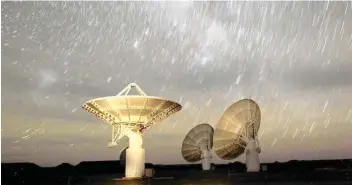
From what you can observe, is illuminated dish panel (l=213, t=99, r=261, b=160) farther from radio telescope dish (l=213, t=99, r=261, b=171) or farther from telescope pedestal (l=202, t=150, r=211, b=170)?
telescope pedestal (l=202, t=150, r=211, b=170)

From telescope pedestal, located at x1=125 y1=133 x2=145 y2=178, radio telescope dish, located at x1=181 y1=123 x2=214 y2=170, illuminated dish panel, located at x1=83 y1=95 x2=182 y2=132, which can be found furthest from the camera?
radio telescope dish, located at x1=181 y1=123 x2=214 y2=170

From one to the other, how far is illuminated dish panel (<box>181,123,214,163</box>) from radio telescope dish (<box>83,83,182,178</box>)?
57.2 feet

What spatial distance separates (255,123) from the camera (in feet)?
166

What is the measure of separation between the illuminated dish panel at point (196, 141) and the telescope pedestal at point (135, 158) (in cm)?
1760

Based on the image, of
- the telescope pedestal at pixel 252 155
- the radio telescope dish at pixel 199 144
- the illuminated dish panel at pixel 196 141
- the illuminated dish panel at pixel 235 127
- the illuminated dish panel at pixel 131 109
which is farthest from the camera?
the illuminated dish panel at pixel 196 141

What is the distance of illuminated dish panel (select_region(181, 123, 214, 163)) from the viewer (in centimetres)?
6388

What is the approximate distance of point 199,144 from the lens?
6419 centimetres

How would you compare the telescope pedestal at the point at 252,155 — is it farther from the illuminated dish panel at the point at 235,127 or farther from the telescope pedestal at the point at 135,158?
the telescope pedestal at the point at 135,158

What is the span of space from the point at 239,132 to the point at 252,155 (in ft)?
16.0

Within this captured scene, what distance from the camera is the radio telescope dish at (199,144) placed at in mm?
63625

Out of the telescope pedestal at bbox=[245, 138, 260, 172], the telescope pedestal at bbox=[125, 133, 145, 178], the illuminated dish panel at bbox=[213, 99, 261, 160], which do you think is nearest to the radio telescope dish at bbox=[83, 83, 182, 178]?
the telescope pedestal at bbox=[125, 133, 145, 178]

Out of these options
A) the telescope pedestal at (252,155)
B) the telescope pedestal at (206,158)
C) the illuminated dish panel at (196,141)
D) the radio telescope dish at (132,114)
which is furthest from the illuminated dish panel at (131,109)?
the telescope pedestal at (206,158)

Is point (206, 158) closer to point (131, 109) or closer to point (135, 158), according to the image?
point (135, 158)

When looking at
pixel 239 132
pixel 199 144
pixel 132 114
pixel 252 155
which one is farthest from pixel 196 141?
pixel 132 114
